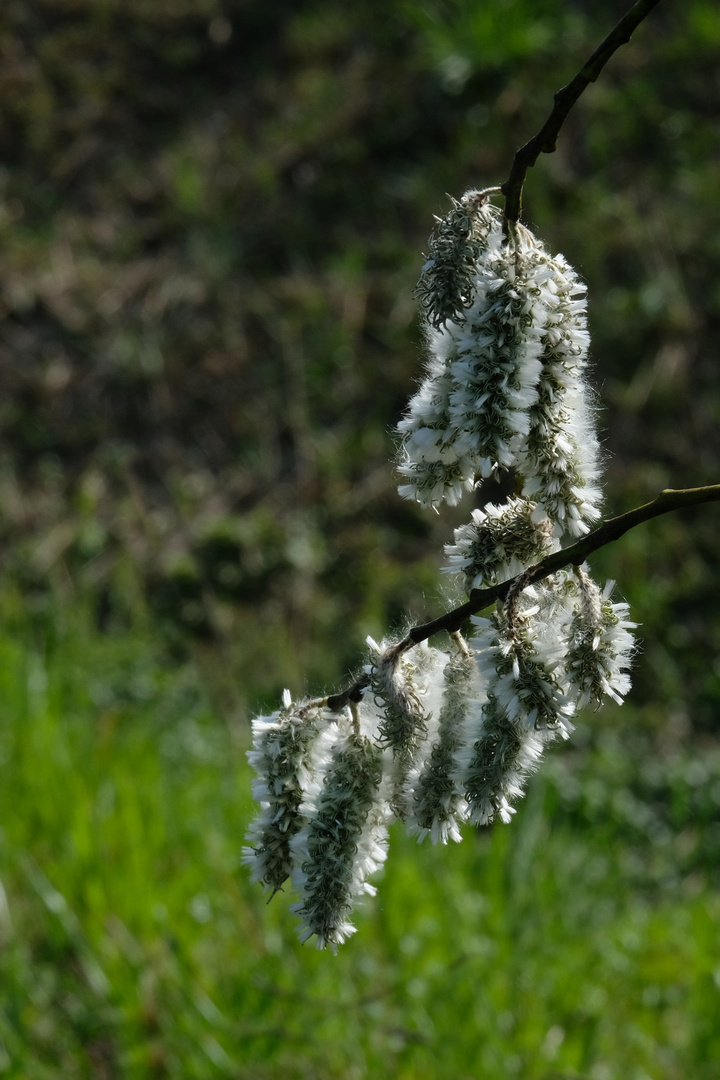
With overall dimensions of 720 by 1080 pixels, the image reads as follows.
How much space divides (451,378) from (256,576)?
4238mm

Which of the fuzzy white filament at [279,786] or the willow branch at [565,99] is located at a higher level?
the willow branch at [565,99]

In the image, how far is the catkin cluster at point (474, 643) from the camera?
2.64ft

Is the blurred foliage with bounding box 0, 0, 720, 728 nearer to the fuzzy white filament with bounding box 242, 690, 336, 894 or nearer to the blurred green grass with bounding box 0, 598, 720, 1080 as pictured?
the blurred green grass with bounding box 0, 598, 720, 1080

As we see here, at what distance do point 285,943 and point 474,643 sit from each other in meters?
2.19

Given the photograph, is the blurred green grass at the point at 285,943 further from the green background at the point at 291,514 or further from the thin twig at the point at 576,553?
the thin twig at the point at 576,553

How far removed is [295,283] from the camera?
586 cm

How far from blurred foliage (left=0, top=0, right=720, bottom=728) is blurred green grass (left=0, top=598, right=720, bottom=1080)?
42.7 inches

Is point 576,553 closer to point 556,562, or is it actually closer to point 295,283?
point 556,562

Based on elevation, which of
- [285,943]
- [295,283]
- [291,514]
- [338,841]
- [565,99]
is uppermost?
[295,283]

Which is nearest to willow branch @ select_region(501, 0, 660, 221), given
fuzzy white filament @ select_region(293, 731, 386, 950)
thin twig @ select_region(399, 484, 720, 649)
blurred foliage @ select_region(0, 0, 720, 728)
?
thin twig @ select_region(399, 484, 720, 649)

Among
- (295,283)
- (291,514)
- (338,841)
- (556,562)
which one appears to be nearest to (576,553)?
(556,562)

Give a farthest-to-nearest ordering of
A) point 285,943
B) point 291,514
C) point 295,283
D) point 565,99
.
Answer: point 295,283, point 291,514, point 285,943, point 565,99

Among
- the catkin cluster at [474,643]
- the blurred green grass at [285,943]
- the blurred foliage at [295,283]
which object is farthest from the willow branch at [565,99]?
the blurred foliage at [295,283]

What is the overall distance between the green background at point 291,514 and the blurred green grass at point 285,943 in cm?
1
